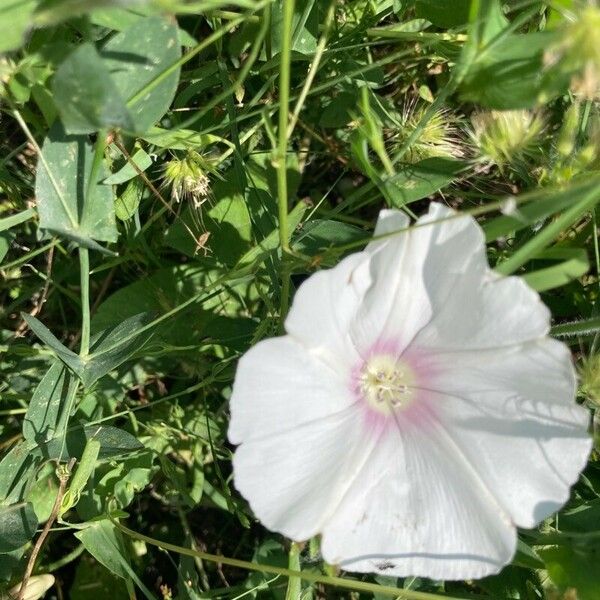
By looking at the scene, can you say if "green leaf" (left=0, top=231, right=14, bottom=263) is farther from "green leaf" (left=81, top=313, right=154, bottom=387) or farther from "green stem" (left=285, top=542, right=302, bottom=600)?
"green stem" (left=285, top=542, right=302, bottom=600)

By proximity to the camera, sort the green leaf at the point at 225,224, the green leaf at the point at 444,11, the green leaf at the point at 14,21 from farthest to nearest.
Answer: the green leaf at the point at 225,224
the green leaf at the point at 444,11
the green leaf at the point at 14,21

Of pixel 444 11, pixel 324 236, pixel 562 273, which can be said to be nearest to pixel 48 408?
pixel 324 236

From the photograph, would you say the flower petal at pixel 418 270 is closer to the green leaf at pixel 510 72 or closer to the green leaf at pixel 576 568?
the green leaf at pixel 510 72

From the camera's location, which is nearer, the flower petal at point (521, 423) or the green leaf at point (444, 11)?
the flower petal at point (521, 423)

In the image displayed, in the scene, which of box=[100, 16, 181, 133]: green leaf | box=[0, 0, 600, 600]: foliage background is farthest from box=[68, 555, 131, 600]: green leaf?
box=[100, 16, 181, 133]: green leaf

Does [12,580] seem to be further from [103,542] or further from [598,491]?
[598,491]

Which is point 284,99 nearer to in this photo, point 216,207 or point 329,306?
point 329,306

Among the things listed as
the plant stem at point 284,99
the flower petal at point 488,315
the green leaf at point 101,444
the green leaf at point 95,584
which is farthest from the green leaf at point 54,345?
the green leaf at point 95,584
